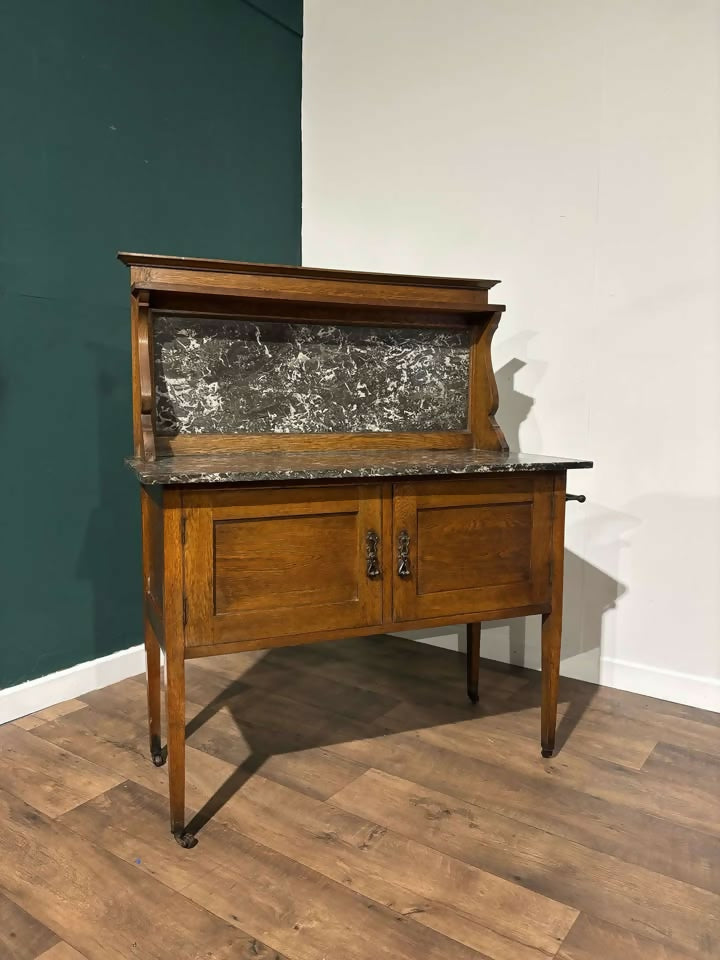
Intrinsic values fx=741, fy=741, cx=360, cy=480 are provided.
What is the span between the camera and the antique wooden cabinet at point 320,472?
1529mm

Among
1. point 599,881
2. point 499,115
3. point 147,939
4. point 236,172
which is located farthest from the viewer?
point 236,172

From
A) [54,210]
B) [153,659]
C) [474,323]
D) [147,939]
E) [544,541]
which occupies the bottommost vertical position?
[147,939]

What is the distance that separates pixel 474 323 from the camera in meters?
2.21

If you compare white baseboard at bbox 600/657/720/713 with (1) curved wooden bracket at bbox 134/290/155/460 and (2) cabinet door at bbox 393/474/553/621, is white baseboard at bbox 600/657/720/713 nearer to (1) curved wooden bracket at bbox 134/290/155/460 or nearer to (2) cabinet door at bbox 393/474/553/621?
(2) cabinet door at bbox 393/474/553/621

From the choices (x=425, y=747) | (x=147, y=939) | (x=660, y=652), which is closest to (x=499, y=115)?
(x=660, y=652)

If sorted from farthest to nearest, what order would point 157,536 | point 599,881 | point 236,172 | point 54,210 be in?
point 236,172
point 54,210
point 157,536
point 599,881

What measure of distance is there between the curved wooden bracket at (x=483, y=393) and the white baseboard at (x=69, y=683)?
1343 mm

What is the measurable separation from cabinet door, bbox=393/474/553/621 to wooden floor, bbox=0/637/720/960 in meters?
0.45

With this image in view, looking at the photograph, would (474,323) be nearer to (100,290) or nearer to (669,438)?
(669,438)

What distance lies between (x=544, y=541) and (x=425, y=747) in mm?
639

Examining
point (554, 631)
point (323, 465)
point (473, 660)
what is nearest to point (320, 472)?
point (323, 465)

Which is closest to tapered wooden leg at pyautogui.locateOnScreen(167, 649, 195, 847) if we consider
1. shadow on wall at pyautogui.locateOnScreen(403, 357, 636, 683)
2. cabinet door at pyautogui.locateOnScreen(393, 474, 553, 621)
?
cabinet door at pyautogui.locateOnScreen(393, 474, 553, 621)

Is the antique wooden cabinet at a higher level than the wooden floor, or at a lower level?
higher

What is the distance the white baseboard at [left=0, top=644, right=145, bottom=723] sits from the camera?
2129 mm
